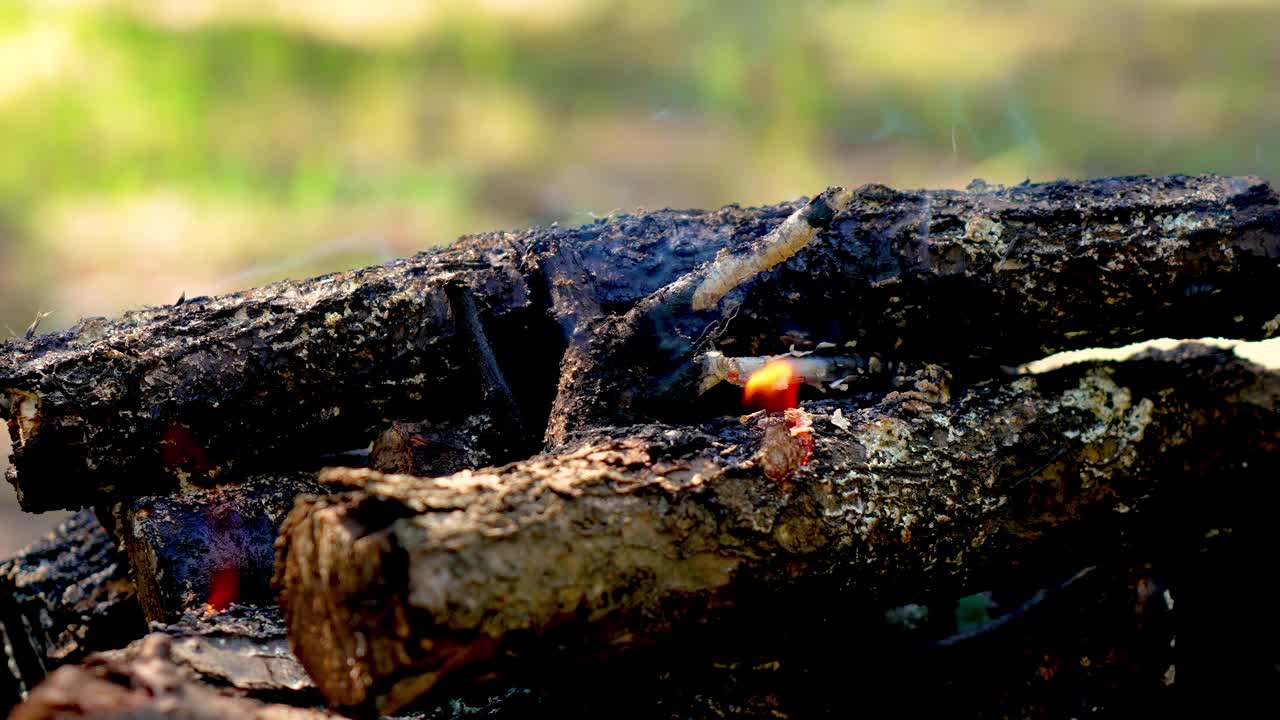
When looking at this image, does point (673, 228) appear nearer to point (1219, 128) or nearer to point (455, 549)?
point (455, 549)

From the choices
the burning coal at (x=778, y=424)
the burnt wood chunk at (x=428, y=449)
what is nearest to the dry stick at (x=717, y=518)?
the burning coal at (x=778, y=424)

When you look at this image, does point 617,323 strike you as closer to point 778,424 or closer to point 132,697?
point 778,424

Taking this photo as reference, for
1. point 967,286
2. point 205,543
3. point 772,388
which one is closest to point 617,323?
point 772,388

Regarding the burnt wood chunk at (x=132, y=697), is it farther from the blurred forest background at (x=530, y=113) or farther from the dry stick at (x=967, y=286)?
the blurred forest background at (x=530, y=113)

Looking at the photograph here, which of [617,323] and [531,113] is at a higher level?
[531,113]

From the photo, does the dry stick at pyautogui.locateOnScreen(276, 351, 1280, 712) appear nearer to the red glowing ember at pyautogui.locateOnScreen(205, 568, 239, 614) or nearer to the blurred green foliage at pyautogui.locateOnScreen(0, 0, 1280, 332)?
the red glowing ember at pyautogui.locateOnScreen(205, 568, 239, 614)

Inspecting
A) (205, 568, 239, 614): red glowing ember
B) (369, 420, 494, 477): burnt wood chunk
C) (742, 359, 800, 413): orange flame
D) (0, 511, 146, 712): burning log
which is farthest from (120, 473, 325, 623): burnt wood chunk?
(742, 359, 800, 413): orange flame

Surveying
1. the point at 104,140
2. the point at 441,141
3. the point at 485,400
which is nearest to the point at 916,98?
the point at 441,141
